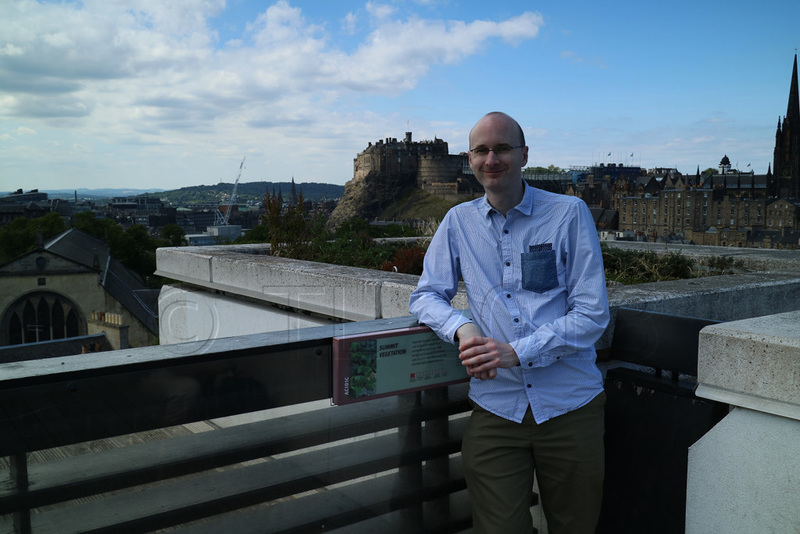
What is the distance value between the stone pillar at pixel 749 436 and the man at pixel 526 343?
0.42 meters

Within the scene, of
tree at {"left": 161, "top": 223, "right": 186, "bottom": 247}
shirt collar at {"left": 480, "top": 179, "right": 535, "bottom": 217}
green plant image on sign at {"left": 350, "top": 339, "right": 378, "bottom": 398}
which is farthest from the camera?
tree at {"left": 161, "top": 223, "right": 186, "bottom": 247}

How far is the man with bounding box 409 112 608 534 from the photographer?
229 centimetres

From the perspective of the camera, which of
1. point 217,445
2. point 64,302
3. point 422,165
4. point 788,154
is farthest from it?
point 422,165

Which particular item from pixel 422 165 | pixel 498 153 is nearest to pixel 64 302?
pixel 498 153

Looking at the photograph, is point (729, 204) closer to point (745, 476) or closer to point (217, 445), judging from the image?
point (745, 476)

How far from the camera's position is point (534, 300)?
93.5 inches

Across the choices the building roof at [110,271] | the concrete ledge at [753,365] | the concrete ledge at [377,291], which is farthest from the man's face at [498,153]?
the building roof at [110,271]

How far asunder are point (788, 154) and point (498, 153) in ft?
423

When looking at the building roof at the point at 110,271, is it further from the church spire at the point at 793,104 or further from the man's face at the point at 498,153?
the church spire at the point at 793,104

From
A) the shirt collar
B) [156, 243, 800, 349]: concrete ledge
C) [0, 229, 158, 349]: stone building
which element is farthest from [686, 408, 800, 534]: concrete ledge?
[0, 229, 158, 349]: stone building

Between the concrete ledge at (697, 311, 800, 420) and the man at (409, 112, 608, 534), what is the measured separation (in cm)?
41

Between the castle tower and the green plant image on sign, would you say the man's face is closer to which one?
the green plant image on sign

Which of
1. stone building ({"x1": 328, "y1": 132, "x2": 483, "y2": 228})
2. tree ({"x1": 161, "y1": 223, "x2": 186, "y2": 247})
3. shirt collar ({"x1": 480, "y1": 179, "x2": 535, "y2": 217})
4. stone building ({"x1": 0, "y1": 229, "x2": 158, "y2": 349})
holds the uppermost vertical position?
stone building ({"x1": 328, "y1": 132, "x2": 483, "y2": 228})

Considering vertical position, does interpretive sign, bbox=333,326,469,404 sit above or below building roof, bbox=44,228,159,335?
above
